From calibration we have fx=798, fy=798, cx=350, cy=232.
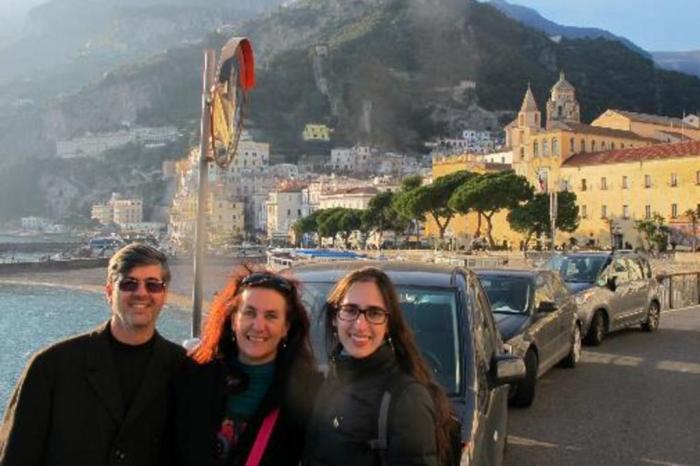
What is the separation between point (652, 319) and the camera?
49.5 ft

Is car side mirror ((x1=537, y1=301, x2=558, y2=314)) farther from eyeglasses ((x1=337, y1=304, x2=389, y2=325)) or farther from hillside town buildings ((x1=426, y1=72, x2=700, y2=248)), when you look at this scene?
hillside town buildings ((x1=426, y1=72, x2=700, y2=248))

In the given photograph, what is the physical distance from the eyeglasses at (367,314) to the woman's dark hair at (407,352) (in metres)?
0.04

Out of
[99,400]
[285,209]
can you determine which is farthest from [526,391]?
[285,209]

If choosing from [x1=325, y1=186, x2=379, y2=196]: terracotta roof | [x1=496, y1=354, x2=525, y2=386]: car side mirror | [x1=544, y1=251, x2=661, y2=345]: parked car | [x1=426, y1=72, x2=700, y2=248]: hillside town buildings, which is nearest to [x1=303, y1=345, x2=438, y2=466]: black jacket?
[x1=496, y1=354, x2=525, y2=386]: car side mirror

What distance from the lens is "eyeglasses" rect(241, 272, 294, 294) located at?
2.88 m

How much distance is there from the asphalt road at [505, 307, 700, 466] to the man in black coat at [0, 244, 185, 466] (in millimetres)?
4438

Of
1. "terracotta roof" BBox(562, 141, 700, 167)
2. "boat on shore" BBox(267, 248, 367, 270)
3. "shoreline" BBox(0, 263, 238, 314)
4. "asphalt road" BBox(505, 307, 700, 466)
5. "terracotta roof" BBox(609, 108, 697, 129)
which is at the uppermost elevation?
"terracotta roof" BBox(609, 108, 697, 129)

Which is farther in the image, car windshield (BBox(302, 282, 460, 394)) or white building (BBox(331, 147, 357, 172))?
white building (BBox(331, 147, 357, 172))

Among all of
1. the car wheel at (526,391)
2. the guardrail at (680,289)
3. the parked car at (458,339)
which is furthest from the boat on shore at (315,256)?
the guardrail at (680,289)

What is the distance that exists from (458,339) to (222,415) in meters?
2.09

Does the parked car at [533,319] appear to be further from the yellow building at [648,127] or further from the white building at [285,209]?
the white building at [285,209]

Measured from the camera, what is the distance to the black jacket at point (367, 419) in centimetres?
248

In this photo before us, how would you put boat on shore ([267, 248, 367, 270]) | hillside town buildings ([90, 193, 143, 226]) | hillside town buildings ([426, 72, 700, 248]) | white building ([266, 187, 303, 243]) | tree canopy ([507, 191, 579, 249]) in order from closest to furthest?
boat on shore ([267, 248, 367, 270])
tree canopy ([507, 191, 579, 249])
hillside town buildings ([426, 72, 700, 248])
white building ([266, 187, 303, 243])
hillside town buildings ([90, 193, 143, 226])

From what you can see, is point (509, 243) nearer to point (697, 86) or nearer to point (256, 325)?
point (256, 325)
